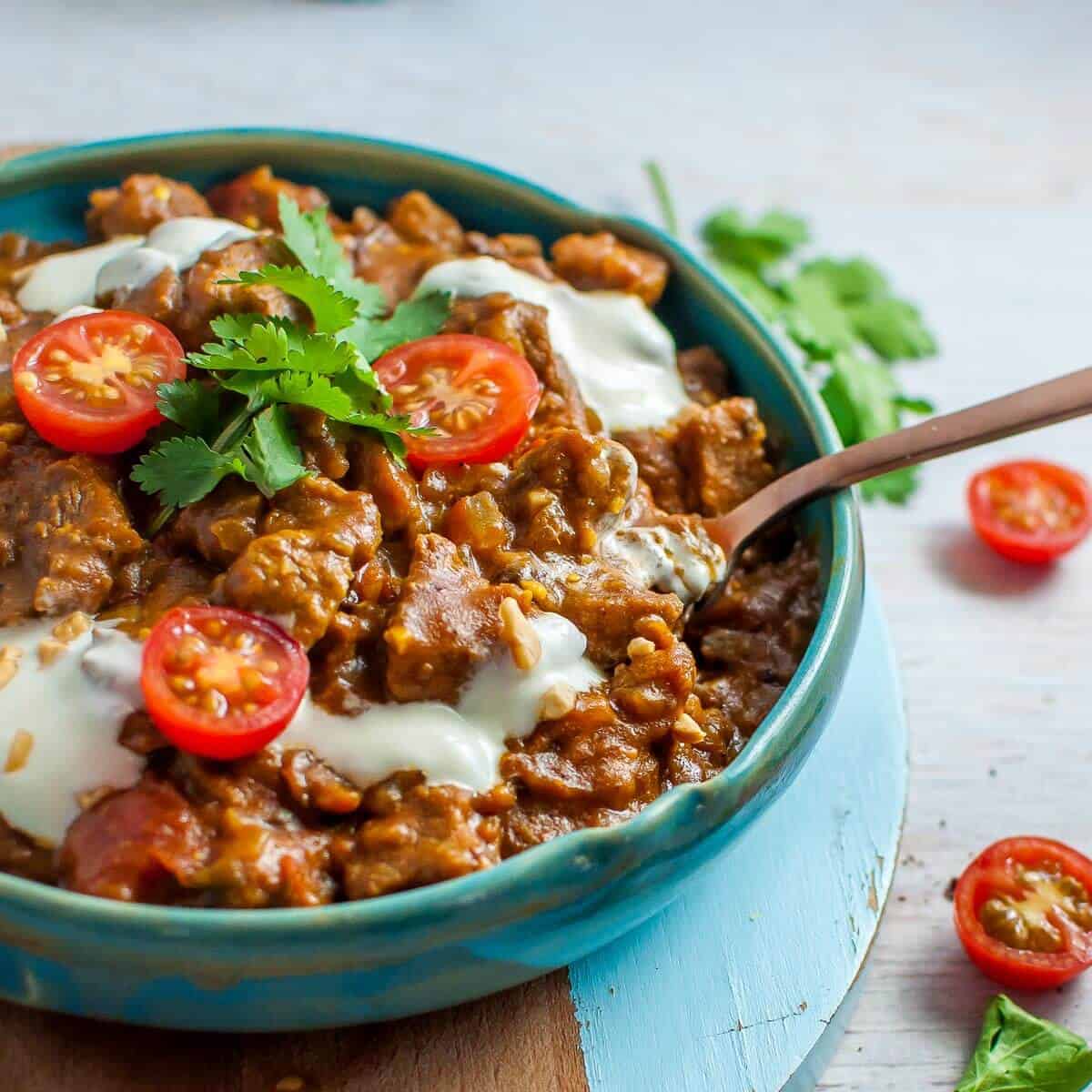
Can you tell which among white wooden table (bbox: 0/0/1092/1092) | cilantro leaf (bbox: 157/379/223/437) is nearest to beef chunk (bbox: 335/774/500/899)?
cilantro leaf (bbox: 157/379/223/437)

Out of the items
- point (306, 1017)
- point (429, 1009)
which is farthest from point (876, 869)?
point (306, 1017)

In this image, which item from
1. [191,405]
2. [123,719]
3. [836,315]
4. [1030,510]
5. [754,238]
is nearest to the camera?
[123,719]

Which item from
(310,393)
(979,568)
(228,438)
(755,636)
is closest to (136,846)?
(228,438)

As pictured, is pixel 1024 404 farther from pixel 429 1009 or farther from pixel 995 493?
pixel 429 1009

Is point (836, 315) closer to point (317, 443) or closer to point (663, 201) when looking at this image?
point (663, 201)

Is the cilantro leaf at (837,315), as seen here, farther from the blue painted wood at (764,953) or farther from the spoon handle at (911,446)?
the blue painted wood at (764,953)

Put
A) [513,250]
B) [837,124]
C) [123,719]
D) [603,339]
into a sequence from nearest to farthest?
[123,719]
[603,339]
[513,250]
[837,124]

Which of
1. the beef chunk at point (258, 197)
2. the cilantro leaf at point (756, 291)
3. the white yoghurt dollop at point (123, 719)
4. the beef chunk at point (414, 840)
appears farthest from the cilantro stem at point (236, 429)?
the cilantro leaf at point (756, 291)
